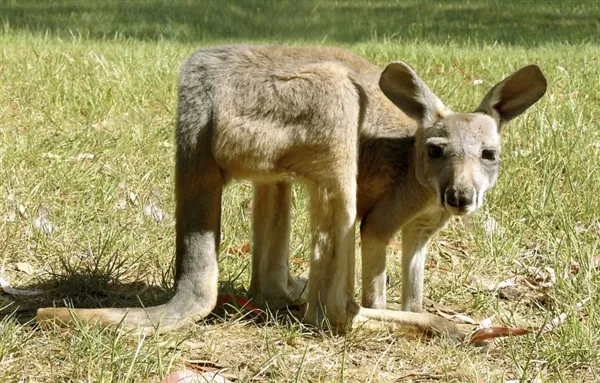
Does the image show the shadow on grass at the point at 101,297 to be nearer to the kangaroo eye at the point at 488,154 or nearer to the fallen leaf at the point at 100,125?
the kangaroo eye at the point at 488,154

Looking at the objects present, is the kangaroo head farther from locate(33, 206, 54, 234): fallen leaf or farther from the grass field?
locate(33, 206, 54, 234): fallen leaf

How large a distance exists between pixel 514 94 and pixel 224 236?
164 cm

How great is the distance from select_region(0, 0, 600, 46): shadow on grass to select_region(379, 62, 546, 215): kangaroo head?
6606 mm

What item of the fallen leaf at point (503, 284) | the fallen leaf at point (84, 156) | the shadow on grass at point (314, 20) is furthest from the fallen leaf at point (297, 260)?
the shadow on grass at point (314, 20)

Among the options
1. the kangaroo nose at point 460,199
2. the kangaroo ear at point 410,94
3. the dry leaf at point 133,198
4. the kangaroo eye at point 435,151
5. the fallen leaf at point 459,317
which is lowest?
the fallen leaf at point 459,317

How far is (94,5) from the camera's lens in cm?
1419

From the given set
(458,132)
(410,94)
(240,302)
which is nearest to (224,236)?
(240,302)

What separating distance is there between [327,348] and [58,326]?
1031 mm

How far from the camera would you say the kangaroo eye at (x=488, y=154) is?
3.99 metres

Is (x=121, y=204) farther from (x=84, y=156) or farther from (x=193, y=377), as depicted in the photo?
(x=193, y=377)

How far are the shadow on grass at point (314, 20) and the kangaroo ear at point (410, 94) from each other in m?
6.58

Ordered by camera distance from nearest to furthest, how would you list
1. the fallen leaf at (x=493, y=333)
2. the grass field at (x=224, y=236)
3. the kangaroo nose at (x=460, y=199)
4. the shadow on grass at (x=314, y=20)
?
the grass field at (x=224, y=236), the kangaroo nose at (x=460, y=199), the fallen leaf at (x=493, y=333), the shadow on grass at (x=314, y=20)

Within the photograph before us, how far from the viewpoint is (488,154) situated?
400cm

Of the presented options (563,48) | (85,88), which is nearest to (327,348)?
(85,88)
